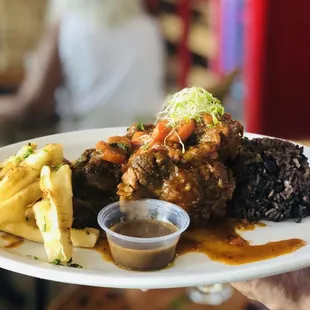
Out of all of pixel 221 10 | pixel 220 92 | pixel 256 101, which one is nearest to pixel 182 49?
pixel 221 10

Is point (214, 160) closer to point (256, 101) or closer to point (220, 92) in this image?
point (220, 92)

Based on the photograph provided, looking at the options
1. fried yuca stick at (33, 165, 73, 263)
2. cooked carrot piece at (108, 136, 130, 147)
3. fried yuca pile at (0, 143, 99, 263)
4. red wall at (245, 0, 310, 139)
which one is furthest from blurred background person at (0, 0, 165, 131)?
fried yuca stick at (33, 165, 73, 263)

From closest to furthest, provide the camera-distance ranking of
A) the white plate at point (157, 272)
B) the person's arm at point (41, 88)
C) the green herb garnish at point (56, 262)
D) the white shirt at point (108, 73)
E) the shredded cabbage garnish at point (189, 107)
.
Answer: the white plate at point (157, 272) → the green herb garnish at point (56, 262) → the shredded cabbage garnish at point (189, 107) → the person's arm at point (41, 88) → the white shirt at point (108, 73)

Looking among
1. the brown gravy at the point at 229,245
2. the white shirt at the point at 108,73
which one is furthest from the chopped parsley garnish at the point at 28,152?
the white shirt at the point at 108,73

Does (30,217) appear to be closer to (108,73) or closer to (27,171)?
(27,171)

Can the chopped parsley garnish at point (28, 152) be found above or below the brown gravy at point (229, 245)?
above

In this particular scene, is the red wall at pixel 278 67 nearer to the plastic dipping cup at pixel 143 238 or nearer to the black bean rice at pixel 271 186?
the black bean rice at pixel 271 186
